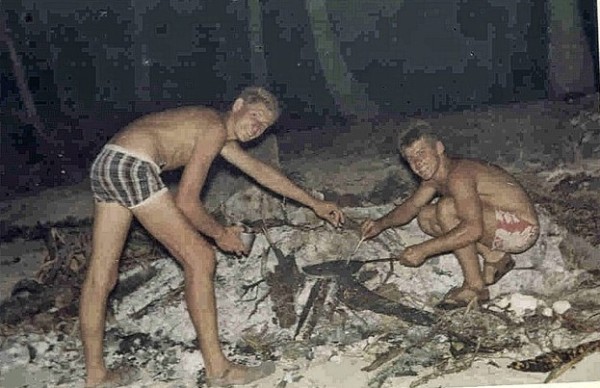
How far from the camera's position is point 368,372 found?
153 inches

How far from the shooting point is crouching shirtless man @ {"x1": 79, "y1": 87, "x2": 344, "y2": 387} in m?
3.85

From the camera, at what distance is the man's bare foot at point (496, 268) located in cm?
A: 398

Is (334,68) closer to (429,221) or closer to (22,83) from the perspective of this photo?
(429,221)

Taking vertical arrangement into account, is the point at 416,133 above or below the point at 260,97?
below

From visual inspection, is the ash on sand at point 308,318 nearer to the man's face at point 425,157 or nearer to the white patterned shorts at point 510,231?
the white patterned shorts at point 510,231

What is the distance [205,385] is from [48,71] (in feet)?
4.46

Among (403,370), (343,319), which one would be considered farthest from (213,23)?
(403,370)

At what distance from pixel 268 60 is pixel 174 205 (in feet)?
2.20

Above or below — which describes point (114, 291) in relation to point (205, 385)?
above

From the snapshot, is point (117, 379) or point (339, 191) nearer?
point (117, 379)

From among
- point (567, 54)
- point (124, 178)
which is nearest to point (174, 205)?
point (124, 178)

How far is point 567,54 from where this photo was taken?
398 centimetres

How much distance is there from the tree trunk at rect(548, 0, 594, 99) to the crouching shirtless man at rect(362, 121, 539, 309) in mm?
416

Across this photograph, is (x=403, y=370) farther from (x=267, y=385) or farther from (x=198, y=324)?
(x=198, y=324)
